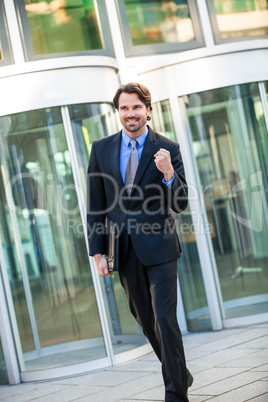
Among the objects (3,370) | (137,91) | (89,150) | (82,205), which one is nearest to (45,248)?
(82,205)

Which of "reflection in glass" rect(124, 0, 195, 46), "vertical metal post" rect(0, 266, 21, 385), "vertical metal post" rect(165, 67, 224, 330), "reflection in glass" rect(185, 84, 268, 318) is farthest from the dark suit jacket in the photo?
"reflection in glass" rect(124, 0, 195, 46)

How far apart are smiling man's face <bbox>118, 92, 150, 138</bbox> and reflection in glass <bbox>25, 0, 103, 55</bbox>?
2433 mm

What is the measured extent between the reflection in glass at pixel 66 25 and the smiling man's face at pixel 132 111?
2.43 meters

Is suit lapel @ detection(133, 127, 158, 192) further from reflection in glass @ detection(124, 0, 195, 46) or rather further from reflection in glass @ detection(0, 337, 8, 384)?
reflection in glass @ detection(124, 0, 195, 46)

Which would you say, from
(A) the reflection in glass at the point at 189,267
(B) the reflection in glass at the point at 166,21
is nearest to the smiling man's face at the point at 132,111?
(A) the reflection in glass at the point at 189,267

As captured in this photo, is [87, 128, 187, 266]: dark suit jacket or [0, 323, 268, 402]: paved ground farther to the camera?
[0, 323, 268, 402]: paved ground

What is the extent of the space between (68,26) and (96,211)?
2.95 metres

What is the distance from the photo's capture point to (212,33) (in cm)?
725

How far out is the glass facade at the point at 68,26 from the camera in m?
6.34

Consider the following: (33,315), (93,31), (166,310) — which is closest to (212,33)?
(93,31)

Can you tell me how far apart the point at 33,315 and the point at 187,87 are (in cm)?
253

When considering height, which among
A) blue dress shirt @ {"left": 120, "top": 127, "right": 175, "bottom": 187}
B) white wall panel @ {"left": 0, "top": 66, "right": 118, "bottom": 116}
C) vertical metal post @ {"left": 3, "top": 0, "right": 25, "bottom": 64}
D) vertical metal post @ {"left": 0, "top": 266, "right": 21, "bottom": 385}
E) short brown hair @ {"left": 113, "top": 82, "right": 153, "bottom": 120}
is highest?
vertical metal post @ {"left": 3, "top": 0, "right": 25, "bottom": 64}

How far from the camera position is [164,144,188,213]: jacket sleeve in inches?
153

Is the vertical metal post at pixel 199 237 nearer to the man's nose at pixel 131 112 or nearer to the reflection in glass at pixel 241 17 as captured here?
the reflection in glass at pixel 241 17
